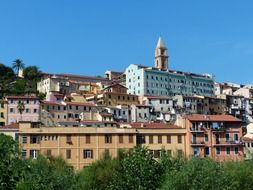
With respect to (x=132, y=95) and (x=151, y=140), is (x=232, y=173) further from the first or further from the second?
(x=132, y=95)

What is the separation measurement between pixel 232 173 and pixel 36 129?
98.0ft

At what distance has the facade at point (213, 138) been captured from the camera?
73.4 m

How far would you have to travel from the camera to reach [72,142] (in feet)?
220

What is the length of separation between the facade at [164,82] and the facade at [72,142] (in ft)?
191

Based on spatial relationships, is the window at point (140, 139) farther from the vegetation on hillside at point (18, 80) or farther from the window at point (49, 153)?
the vegetation on hillside at point (18, 80)

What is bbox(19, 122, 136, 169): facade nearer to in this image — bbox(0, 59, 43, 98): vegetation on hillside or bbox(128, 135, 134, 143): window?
bbox(128, 135, 134, 143): window

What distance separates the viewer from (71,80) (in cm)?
13500

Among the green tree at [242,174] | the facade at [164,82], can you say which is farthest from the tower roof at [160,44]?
the green tree at [242,174]

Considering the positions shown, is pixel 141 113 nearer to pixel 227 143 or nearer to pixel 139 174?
pixel 227 143

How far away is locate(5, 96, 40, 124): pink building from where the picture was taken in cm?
9706

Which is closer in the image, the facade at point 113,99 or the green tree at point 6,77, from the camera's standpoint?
the facade at point 113,99

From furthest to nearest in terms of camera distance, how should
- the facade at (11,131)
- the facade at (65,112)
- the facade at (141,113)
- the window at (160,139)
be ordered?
the facade at (141,113) → the facade at (65,112) → the window at (160,139) → the facade at (11,131)

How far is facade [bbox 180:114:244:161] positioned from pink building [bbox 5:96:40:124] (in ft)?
111

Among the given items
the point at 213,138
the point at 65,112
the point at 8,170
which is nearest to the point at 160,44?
the point at 65,112
